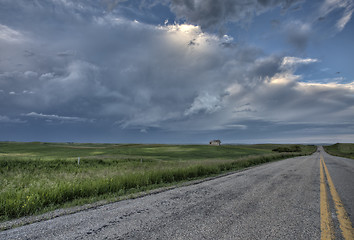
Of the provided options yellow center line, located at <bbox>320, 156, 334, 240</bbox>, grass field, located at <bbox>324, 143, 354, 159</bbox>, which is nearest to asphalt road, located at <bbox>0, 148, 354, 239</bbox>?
yellow center line, located at <bbox>320, 156, 334, 240</bbox>

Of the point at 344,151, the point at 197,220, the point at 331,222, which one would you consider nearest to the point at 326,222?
the point at 331,222

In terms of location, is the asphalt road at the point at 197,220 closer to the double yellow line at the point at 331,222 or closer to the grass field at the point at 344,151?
the double yellow line at the point at 331,222

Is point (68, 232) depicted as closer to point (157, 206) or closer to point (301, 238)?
point (157, 206)

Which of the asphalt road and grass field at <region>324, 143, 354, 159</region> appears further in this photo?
grass field at <region>324, 143, 354, 159</region>

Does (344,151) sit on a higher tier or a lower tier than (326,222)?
higher

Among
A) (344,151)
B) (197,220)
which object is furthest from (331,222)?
(344,151)

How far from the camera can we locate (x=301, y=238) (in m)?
3.08

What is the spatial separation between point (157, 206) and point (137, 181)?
3.69m

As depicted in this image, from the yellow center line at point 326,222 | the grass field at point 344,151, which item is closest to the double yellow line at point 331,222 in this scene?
the yellow center line at point 326,222

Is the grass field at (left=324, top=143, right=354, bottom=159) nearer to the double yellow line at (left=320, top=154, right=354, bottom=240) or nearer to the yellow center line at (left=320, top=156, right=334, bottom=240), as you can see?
the double yellow line at (left=320, top=154, right=354, bottom=240)

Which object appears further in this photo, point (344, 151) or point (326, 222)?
point (344, 151)

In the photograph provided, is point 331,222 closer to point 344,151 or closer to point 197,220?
point 197,220

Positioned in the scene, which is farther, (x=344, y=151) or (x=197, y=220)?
(x=344, y=151)

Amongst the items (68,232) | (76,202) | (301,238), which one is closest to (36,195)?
(76,202)
